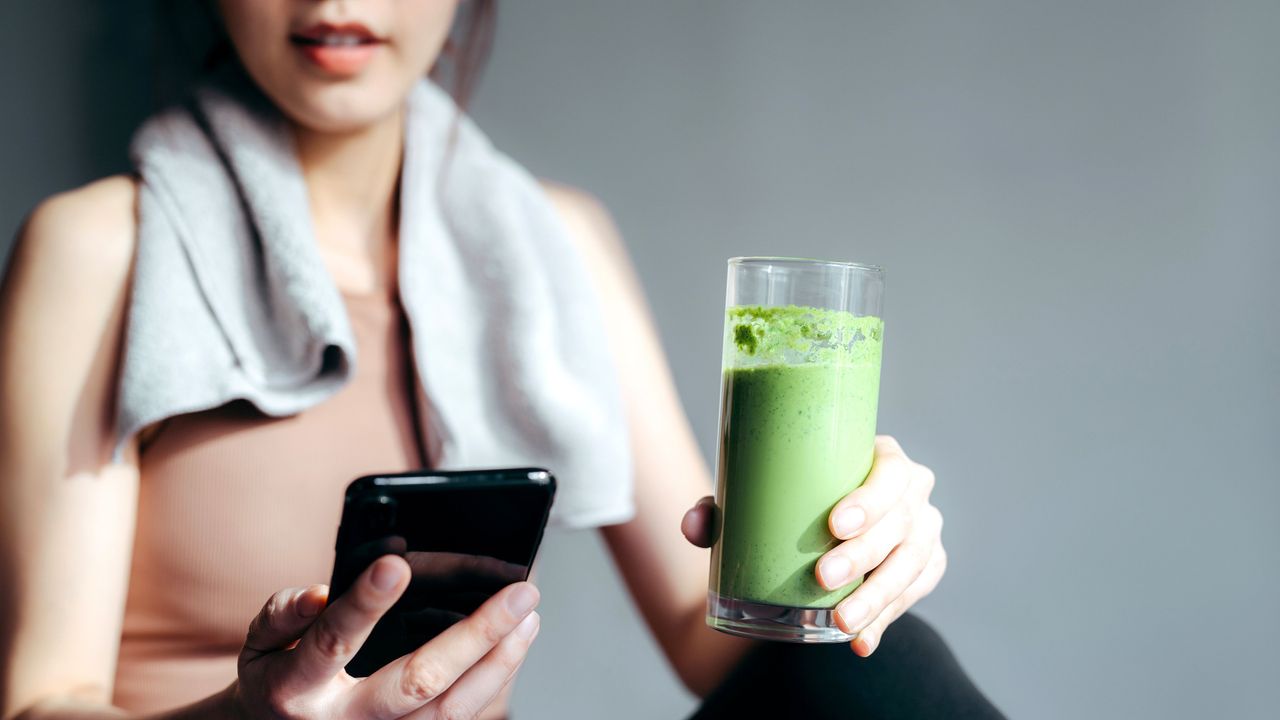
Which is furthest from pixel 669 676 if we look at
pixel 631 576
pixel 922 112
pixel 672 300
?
pixel 922 112

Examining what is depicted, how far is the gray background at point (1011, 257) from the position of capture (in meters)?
1.49

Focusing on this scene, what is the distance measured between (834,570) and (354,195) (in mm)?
892

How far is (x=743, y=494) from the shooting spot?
2.67 ft

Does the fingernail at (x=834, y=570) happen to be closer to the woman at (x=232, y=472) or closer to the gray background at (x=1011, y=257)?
the woman at (x=232, y=472)

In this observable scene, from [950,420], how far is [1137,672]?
0.44 m

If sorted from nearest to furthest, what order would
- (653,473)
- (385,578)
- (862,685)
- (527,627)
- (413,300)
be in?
(385,578)
(527,627)
(862,685)
(413,300)
(653,473)

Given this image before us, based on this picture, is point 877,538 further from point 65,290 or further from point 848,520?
point 65,290

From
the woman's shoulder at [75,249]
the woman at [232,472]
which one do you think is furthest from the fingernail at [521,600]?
the woman's shoulder at [75,249]

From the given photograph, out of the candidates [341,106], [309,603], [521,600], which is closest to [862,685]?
[521,600]

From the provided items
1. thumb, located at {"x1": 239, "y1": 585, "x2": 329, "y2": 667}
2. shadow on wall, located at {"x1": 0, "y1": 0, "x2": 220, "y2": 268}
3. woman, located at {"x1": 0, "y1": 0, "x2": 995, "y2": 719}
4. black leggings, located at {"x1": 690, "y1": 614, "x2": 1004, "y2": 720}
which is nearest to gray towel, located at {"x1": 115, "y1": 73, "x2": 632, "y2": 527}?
woman, located at {"x1": 0, "y1": 0, "x2": 995, "y2": 719}

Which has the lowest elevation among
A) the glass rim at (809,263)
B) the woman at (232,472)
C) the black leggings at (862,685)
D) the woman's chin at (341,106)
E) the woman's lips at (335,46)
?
the black leggings at (862,685)

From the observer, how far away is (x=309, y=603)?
722mm

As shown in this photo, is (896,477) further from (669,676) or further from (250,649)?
(669,676)

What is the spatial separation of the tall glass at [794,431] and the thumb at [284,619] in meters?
0.31
